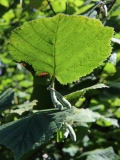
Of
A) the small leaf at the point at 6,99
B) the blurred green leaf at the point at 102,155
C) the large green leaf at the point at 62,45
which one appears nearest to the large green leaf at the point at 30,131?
the large green leaf at the point at 62,45

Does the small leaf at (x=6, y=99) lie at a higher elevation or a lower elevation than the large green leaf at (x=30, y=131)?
higher

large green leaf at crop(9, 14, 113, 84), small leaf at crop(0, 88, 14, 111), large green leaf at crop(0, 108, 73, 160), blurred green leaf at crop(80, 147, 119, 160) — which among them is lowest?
blurred green leaf at crop(80, 147, 119, 160)

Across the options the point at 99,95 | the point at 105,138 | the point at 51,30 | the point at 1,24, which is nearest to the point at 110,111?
the point at 105,138

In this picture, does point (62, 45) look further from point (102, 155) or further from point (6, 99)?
point (102, 155)

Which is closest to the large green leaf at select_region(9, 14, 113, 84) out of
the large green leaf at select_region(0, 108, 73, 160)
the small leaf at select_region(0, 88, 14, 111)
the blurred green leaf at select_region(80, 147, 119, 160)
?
the large green leaf at select_region(0, 108, 73, 160)

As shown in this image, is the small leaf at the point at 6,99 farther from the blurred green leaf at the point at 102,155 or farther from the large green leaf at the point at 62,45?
the blurred green leaf at the point at 102,155

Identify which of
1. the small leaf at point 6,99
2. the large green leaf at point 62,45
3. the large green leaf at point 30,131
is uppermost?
the large green leaf at point 62,45

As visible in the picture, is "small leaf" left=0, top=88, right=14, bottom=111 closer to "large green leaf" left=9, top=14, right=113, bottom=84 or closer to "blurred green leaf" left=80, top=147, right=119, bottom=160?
"large green leaf" left=9, top=14, right=113, bottom=84
